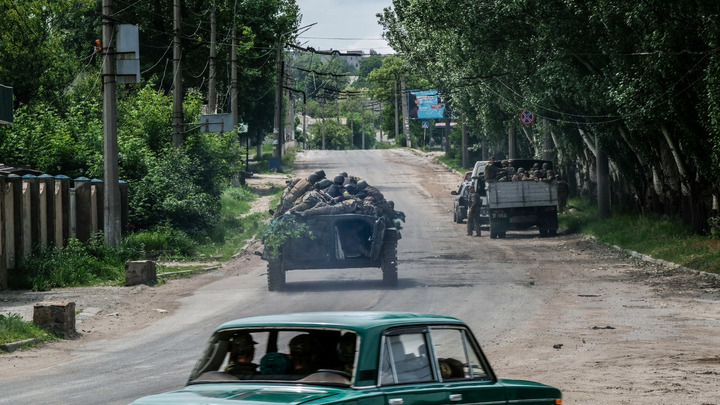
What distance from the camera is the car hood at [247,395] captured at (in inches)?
223

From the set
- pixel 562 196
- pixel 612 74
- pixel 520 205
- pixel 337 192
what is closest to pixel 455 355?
pixel 337 192

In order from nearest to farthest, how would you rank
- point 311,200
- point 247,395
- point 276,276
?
1. point 247,395
2. point 311,200
3. point 276,276

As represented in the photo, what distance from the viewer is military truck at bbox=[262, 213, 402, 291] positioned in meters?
21.2

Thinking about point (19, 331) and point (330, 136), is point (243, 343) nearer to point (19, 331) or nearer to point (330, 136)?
point (19, 331)

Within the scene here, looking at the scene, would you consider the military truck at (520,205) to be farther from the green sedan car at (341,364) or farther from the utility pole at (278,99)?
the utility pole at (278,99)

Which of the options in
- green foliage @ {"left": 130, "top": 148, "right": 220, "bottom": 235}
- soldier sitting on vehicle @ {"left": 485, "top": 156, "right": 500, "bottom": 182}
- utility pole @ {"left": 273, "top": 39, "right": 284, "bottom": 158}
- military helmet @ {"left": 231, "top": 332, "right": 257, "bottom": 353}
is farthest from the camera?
utility pole @ {"left": 273, "top": 39, "right": 284, "bottom": 158}

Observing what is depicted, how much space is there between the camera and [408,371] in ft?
21.0

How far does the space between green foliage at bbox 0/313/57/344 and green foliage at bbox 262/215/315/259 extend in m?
5.66

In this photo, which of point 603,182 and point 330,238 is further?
point 603,182

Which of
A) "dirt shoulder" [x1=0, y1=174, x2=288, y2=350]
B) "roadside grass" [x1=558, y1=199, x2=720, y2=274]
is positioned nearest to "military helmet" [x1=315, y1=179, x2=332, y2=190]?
"dirt shoulder" [x1=0, y1=174, x2=288, y2=350]

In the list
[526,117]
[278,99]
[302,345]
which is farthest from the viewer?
[278,99]

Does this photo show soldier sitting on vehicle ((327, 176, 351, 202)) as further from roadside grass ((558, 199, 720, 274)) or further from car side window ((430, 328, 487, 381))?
car side window ((430, 328, 487, 381))

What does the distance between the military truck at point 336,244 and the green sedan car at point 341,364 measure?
1415 centimetres

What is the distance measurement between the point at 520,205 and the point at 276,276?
14.9m
